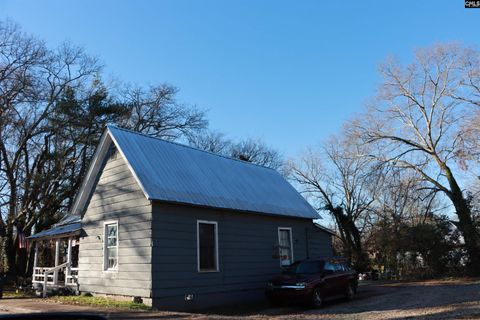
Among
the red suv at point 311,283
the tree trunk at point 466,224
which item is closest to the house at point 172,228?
the red suv at point 311,283

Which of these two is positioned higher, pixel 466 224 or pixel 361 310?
pixel 466 224

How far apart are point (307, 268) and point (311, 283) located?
1074 millimetres

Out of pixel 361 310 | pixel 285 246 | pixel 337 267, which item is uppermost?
pixel 285 246

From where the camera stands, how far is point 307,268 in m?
16.6

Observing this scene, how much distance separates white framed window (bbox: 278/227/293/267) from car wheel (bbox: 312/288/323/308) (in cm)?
427

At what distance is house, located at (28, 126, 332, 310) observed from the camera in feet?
49.3

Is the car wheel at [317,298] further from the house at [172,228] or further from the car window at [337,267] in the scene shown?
the house at [172,228]

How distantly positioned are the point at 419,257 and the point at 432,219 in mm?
2627

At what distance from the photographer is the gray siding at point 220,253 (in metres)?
14.9

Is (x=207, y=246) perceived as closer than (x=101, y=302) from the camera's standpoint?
No

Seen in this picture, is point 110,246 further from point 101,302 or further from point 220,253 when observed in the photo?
point 220,253

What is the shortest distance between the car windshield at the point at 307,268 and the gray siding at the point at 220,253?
2.14m

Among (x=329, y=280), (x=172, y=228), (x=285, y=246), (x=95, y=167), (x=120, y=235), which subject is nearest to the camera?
(x=172, y=228)

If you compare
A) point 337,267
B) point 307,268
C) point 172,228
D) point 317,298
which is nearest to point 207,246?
point 172,228
